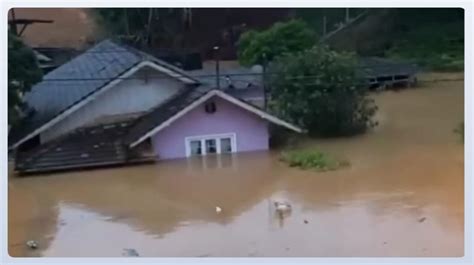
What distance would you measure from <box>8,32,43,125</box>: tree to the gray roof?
14 millimetres

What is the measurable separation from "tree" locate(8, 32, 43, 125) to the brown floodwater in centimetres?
13

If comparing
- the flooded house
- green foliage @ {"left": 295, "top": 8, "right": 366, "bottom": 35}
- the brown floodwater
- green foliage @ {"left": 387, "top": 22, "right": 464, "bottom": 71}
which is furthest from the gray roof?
green foliage @ {"left": 387, "top": 22, "right": 464, "bottom": 71}

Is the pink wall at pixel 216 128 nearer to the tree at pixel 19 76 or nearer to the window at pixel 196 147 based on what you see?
the window at pixel 196 147

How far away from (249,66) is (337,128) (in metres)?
0.21

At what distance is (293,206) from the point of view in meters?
1.87

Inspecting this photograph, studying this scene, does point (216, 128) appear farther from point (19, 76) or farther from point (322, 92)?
point (19, 76)

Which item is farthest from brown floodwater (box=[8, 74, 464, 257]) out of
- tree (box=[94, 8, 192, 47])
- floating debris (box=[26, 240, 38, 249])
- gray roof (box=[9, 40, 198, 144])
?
tree (box=[94, 8, 192, 47])

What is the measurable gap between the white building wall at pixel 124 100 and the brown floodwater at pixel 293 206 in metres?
0.10

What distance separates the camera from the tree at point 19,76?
1857 mm

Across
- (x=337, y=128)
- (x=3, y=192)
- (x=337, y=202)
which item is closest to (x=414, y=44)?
(x=337, y=128)

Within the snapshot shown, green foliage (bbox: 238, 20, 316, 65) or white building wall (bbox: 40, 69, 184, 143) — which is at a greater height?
green foliage (bbox: 238, 20, 316, 65)

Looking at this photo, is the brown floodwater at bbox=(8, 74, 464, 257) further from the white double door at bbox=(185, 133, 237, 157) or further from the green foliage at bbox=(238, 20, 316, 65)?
the green foliage at bbox=(238, 20, 316, 65)

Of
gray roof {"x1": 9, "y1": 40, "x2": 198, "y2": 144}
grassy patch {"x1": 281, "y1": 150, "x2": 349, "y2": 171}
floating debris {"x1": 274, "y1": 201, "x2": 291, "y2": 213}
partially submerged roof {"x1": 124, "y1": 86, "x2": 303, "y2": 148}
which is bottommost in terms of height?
floating debris {"x1": 274, "y1": 201, "x2": 291, "y2": 213}

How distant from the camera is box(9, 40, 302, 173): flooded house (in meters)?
1.87
